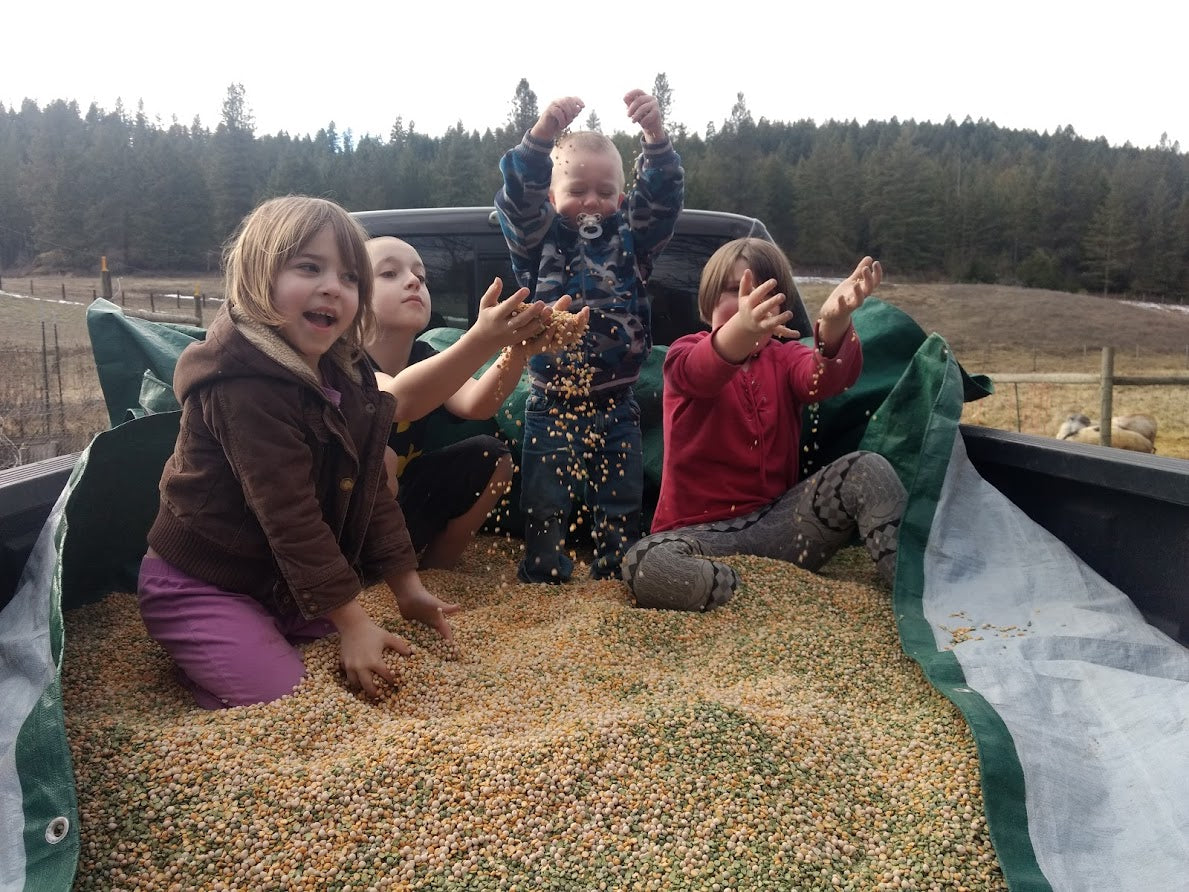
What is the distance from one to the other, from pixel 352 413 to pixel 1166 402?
14.3 metres

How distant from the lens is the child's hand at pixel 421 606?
1916 mm

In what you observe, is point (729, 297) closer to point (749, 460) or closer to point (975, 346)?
point (749, 460)

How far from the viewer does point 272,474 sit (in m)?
1.63

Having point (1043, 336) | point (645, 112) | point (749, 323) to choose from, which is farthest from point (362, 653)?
point (1043, 336)

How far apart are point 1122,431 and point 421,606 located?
11.3m

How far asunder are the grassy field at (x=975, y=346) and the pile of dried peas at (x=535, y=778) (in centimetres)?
581

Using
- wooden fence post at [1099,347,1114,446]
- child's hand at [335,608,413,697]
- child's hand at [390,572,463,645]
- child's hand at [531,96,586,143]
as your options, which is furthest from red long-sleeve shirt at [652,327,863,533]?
wooden fence post at [1099,347,1114,446]

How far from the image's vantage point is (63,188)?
47.5m

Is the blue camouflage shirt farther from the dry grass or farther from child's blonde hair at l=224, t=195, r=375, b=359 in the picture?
the dry grass

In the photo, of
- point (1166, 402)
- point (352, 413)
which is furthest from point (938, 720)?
point (1166, 402)

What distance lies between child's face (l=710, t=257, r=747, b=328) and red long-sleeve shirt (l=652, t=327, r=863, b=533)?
0.09 metres

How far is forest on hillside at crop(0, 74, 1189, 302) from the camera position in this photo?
39906mm

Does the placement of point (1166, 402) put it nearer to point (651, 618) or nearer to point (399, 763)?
point (651, 618)

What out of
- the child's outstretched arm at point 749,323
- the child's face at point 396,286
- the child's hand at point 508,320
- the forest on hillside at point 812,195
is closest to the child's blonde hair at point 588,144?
the child's face at point 396,286
